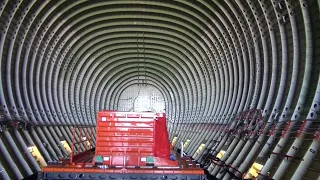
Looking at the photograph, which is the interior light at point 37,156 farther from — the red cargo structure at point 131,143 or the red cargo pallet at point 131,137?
the red cargo pallet at point 131,137

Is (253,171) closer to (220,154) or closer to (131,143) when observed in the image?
(220,154)

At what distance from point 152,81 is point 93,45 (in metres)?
9.17

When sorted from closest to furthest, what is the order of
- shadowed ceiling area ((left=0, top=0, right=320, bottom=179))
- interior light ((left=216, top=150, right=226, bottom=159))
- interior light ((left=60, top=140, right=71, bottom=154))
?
shadowed ceiling area ((left=0, top=0, right=320, bottom=179))
interior light ((left=216, top=150, right=226, bottom=159))
interior light ((left=60, top=140, right=71, bottom=154))

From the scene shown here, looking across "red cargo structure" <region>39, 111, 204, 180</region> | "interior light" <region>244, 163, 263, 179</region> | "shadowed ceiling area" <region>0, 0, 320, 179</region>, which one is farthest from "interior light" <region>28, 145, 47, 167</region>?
"interior light" <region>244, 163, 263, 179</region>

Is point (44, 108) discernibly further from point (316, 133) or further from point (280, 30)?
Answer: point (316, 133)

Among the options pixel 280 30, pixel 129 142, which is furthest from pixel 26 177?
pixel 280 30

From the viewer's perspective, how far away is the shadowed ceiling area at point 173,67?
34.6 ft

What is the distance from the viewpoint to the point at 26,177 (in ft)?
39.3

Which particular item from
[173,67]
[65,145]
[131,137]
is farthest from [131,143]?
[173,67]

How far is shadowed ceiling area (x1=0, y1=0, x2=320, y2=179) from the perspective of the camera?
10531 millimetres

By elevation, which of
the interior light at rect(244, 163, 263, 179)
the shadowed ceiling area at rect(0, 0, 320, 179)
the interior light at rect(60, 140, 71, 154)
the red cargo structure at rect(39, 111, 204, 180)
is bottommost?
the interior light at rect(244, 163, 263, 179)

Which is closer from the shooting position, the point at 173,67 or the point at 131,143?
the point at 131,143

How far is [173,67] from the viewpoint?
26938 millimetres

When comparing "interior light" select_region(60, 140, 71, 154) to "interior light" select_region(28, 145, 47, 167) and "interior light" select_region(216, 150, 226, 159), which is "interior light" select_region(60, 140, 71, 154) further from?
"interior light" select_region(216, 150, 226, 159)
